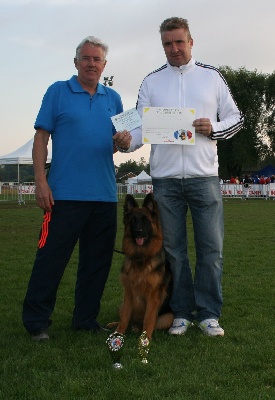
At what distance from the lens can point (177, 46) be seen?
4824mm

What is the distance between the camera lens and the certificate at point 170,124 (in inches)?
190

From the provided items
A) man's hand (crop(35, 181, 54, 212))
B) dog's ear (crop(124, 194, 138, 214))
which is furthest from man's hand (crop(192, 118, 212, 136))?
man's hand (crop(35, 181, 54, 212))

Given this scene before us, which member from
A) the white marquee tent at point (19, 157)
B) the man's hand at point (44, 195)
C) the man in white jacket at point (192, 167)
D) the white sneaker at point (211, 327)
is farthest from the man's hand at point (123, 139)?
the white marquee tent at point (19, 157)

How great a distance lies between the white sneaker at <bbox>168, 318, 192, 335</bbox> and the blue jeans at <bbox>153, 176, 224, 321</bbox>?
0.07 m

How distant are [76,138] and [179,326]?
1.96 m

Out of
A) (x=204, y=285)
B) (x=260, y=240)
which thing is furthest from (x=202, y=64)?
(x=260, y=240)

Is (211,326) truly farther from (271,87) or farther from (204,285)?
(271,87)

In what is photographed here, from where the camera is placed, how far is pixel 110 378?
381 cm

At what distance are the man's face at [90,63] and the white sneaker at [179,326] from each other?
2320mm

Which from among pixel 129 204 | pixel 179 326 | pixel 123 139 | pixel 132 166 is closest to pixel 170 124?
pixel 123 139

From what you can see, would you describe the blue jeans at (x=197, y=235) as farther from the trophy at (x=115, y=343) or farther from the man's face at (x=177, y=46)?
the trophy at (x=115, y=343)

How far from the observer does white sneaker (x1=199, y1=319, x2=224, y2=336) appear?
4988mm

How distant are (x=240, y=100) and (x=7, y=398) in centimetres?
5175

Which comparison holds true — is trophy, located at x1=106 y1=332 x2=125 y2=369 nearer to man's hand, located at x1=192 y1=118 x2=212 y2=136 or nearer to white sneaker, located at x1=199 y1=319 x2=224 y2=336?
white sneaker, located at x1=199 y1=319 x2=224 y2=336
